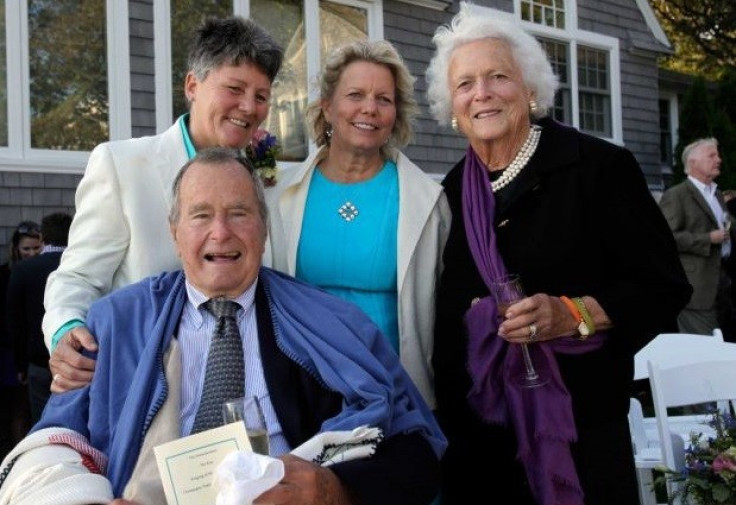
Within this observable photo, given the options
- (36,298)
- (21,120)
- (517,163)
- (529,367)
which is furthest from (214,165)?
(21,120)

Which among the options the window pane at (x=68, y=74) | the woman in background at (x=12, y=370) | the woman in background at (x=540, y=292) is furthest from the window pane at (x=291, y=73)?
the woman in background at (x=540, y=292)

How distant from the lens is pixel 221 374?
2.45 m

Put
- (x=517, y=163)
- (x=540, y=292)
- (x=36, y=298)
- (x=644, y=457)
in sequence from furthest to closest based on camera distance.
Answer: (x=36, y=298), (x=644, y=457), (x=517, y=163), (x=540, y=292)

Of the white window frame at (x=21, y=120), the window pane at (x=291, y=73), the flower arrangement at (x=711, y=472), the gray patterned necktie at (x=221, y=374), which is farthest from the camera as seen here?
the window pane at (x=291, y=73)

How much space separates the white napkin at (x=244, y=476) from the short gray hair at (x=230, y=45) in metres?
1.43

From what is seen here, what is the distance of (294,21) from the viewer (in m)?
8.77

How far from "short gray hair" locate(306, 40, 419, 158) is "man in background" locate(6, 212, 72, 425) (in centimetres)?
313

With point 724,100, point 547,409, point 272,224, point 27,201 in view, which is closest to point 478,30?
point 272,224

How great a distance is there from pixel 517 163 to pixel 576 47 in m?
10.2

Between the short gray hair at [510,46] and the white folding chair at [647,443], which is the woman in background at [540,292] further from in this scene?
the white folding chair at [647,443]

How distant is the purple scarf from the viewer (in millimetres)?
2736

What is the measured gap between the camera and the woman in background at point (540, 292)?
108 inches

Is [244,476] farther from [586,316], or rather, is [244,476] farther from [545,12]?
[545,12]

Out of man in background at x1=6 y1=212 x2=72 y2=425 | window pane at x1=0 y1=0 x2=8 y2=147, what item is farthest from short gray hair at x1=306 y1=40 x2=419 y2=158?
window pane at x1=0 y1=0 x2=8 y2=147
